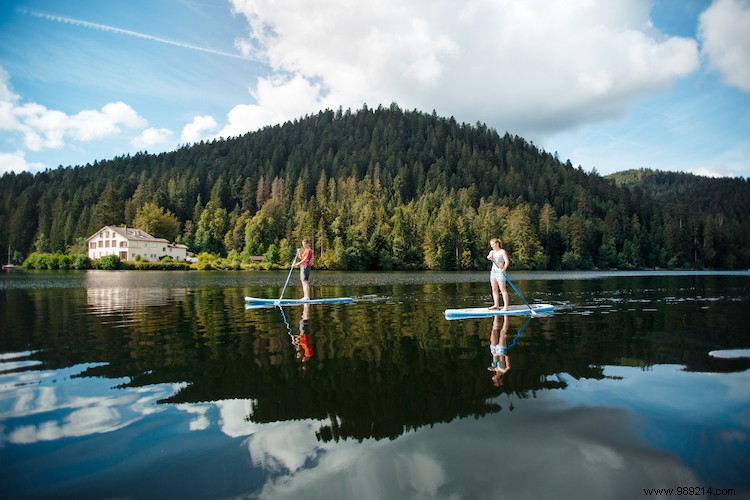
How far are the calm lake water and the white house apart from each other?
374ft

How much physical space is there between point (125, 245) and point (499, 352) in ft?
402

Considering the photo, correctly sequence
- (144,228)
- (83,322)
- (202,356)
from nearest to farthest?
(202,356), (83,322), (144,228)

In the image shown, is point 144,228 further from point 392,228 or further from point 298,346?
point 298,346

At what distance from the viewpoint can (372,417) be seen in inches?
274

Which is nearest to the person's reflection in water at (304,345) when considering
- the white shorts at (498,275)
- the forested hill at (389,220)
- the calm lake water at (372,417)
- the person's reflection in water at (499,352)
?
the calm lake water at (372,417)

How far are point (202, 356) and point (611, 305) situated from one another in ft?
68.5

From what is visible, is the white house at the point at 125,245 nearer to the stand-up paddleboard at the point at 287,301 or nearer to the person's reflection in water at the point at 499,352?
the stand-up paddleboard at the point at 287,301

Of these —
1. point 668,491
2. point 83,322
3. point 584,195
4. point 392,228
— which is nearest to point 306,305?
point 83,322

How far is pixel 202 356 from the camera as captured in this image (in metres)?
11.2

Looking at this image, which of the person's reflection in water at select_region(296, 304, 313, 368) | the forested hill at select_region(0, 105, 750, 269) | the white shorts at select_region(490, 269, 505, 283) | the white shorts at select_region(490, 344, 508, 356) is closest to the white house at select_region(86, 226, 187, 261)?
the forested hill at select_region(0, 105, 750, 269)

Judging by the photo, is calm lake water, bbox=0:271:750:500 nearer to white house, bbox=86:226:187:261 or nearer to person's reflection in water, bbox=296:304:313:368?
person's reflection in water, bbox=296:304:313:368

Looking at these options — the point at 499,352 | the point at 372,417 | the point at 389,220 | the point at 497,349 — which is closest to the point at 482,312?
the point at 497,349

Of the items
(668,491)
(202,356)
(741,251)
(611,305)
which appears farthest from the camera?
(741,251)

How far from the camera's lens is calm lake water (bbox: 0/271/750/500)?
5.28 m
